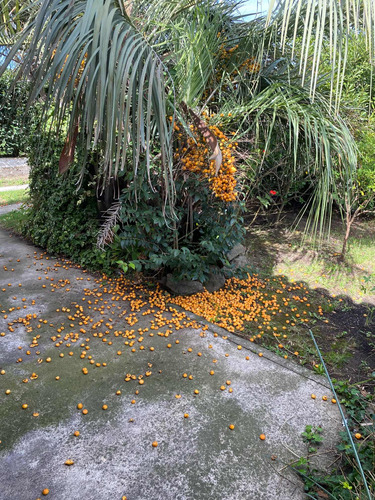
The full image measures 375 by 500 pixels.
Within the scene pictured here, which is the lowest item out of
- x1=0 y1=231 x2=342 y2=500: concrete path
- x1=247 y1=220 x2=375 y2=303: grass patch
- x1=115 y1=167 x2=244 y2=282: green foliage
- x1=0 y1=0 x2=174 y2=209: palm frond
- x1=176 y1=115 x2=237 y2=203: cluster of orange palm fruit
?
x1=0 y1=231 x2=342 y2=500: concrete path

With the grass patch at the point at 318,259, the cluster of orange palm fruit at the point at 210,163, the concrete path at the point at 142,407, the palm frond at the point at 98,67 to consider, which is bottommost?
the concrete path at the point at 142,407

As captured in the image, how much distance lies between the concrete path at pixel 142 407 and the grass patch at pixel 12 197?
4.25 meters

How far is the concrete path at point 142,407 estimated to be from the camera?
1704mm

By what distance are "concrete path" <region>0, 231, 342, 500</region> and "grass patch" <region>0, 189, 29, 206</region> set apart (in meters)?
4.25

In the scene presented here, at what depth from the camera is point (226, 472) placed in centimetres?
176

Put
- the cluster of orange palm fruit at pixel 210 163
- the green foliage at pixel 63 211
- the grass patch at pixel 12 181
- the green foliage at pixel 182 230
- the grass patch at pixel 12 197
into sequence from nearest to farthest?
1. the cluster of orange palm fruit at pixel 210 163
2. the green foliage at pixel 182 230
3. the green foliage at pixel 63 211
4. the grass patch at pixel 12 197
5. the grass patch at pixel 12 181

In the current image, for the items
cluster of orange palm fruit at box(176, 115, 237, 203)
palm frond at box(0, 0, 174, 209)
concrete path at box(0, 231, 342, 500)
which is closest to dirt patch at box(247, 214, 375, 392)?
concrete path at box(0, 231, 342, 500)

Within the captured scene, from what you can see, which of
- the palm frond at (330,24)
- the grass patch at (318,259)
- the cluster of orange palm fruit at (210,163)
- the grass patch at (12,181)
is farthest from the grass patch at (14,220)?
the palm frond at (330,24)

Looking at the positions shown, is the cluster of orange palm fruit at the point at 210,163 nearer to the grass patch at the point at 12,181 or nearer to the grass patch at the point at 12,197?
the grass patch at the point at 12,197

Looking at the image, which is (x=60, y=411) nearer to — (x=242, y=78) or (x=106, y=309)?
(x=106, y=309)

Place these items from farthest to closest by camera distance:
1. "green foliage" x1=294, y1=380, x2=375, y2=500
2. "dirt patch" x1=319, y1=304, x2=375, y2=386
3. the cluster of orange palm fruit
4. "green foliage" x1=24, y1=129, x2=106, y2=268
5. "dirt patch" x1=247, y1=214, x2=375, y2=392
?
"green foliage" x1=24, y1=129, x2=106, y2=268, the cluster of orange palm fruit, "dirt patch" x1=247, y1=214, x2=375, y2=392, "dirt patch" x1=319, y1=304, x2=375, y2=386, "green foliage" x1=294, y1=380, x2=375, y2=500

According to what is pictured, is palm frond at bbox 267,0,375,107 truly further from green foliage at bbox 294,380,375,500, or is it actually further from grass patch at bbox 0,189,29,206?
grass patch at bbox 0,189,29,206

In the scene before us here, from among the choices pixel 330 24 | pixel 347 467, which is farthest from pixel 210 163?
pixel 347 467

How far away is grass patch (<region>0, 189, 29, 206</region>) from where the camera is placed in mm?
6996
